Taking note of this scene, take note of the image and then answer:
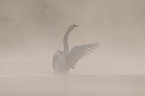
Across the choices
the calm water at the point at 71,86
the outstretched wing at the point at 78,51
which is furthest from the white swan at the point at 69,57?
the calm water at the point at 71,86

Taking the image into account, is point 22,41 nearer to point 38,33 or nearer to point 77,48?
point 38,33

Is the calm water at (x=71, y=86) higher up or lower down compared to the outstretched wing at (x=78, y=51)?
lower down

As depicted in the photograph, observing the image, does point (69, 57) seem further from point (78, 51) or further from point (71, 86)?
point (71, 86)

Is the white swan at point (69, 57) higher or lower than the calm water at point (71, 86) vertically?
higher

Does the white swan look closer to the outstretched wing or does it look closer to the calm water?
the outstretched wing

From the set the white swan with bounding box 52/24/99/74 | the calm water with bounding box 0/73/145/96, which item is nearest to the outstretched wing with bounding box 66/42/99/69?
the white swan with bounding box 52/24/99/74

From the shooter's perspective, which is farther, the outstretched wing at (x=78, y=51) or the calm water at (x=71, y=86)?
the outstretched wing at (x=78, y=51)

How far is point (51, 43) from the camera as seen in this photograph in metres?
13.0

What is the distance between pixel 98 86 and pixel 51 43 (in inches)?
317

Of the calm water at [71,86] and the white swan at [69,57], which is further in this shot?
the white swan at [69,57]

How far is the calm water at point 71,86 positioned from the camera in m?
4.52

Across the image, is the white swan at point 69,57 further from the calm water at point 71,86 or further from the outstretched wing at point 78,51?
the calm water at point 71,86

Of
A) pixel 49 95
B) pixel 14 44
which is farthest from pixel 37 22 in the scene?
pixel 49 95

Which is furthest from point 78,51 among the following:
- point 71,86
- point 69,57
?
point 71,86
